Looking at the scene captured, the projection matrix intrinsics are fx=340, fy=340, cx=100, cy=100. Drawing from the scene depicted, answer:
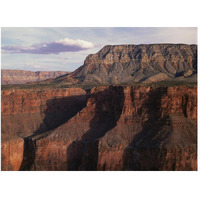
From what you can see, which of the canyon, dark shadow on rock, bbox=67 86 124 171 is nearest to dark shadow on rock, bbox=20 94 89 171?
the canyon

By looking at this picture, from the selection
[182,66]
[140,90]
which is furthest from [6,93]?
[182,66]

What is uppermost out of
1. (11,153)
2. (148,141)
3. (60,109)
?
(60,109)

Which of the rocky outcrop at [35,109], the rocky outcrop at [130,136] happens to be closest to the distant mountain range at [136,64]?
the rocky outcrop at [35,109]

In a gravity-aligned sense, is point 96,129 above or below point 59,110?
below

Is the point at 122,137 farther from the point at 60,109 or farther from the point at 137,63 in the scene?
the point at 137,63

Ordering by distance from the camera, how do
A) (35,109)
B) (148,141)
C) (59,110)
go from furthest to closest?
(59,110) < (35,109) < (148,141)

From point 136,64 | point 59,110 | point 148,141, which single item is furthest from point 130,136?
point 136,64
